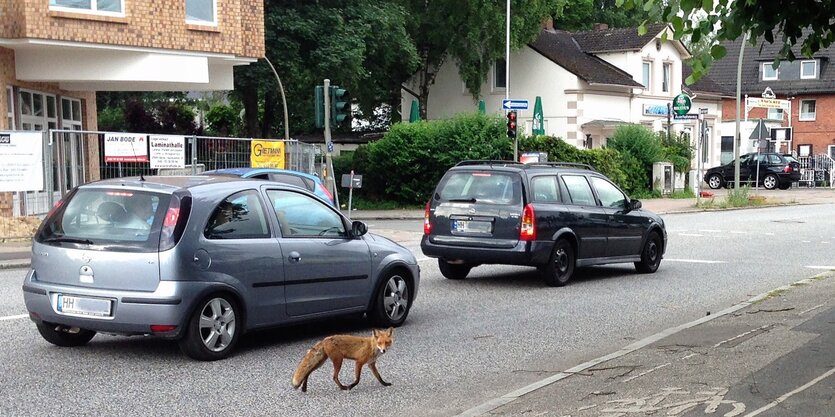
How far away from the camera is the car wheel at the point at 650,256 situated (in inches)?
616

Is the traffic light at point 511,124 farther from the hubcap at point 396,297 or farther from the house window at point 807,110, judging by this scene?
the house window at point 807,110

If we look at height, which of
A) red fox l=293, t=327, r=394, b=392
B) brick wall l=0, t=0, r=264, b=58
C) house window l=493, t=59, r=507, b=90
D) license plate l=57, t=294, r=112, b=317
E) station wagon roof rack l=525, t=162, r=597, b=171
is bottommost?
red fox l=293, t=327, r=394, b=392

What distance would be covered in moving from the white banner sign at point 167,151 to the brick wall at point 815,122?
5150 cm

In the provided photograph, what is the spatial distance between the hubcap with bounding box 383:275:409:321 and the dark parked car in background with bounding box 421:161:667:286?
3231 millimetres

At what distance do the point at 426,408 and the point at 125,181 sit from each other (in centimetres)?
335

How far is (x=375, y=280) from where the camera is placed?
32.4 ft

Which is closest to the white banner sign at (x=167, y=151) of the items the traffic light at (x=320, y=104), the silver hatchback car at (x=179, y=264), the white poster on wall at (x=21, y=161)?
the white poster on wall at (x=21, y=161)

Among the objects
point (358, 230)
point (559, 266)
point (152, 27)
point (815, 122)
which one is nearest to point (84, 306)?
point (358, 230)

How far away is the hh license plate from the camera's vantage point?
13484 mm

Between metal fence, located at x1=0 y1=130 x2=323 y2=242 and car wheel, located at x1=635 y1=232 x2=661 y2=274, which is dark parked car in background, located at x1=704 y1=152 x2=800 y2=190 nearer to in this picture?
car wheel, located at x1=635 y1=232 x2=661 y2=274

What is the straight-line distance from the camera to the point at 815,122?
66062 mm

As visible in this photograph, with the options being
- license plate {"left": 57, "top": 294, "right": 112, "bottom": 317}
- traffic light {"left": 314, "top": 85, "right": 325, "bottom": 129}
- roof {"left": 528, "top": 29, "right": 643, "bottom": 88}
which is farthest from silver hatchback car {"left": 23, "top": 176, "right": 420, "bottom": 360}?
roof {"left": 528, "top": 29, "right": 643, "bottom": 88}

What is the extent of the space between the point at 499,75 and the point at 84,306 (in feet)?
143

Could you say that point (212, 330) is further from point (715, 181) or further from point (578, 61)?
point (715, 181)
